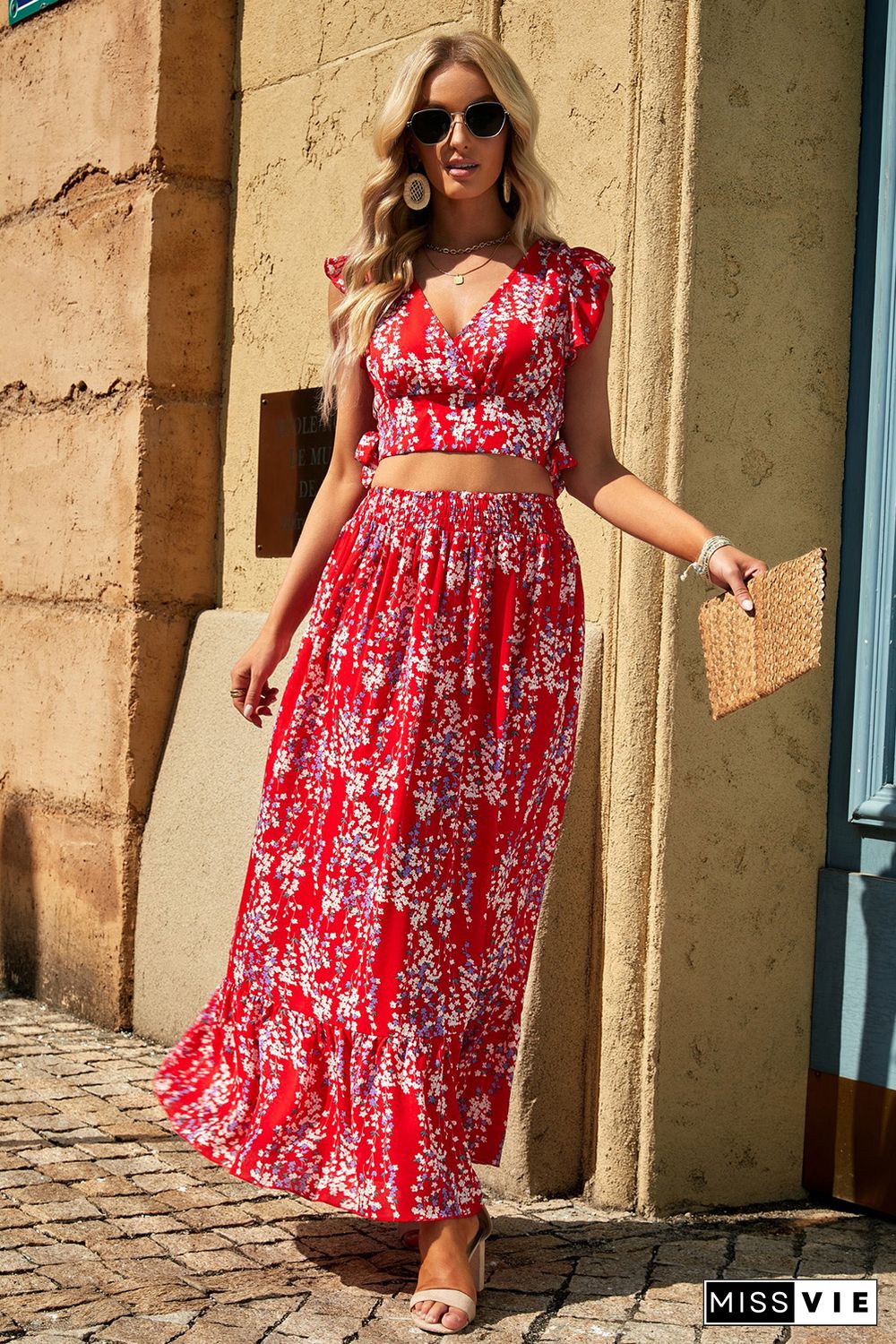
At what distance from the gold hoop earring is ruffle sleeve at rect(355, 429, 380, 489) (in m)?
0.44

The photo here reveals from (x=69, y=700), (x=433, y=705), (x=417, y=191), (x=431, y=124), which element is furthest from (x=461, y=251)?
Result: (x=69, y=700)

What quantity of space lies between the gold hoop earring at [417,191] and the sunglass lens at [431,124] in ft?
0.34

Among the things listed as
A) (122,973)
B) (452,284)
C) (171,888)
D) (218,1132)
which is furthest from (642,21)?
(122,973)

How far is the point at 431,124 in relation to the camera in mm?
3107

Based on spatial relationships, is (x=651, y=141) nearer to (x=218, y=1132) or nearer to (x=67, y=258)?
(x=218, y=1132)

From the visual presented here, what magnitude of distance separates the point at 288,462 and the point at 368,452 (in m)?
1.69

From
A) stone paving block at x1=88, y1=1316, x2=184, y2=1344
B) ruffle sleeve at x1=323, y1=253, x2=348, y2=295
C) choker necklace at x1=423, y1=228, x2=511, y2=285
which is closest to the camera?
stone paving block at x1=88, y1=1316, x2=184, y2=1344

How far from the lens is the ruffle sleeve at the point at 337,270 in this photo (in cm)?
333

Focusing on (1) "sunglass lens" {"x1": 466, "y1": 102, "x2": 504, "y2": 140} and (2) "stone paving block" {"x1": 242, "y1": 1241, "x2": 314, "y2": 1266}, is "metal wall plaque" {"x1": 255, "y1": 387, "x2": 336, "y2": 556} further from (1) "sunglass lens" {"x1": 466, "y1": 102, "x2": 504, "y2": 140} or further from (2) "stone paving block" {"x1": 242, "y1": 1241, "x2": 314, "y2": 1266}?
(2) "stone paving block" {"x1": 242, "y1": 1241, "x2": 314, "y2": 1266}

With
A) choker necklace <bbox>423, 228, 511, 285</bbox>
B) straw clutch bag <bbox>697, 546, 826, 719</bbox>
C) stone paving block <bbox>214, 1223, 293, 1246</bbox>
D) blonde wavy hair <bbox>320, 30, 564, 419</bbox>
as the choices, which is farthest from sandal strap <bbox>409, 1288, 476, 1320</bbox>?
choker necklace <bbox>423, 228, 511, 285</bbox>

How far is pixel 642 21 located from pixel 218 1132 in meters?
2.45

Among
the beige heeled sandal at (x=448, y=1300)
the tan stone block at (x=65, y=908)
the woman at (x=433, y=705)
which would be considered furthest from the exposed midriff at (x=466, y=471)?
the tan stone block at (x=65, y=908)

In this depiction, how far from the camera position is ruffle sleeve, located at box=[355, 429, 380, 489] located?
3299mm

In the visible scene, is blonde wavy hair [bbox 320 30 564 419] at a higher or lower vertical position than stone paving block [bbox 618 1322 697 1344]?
higher
